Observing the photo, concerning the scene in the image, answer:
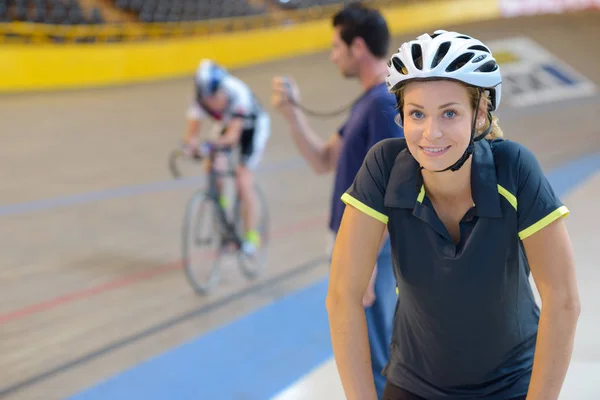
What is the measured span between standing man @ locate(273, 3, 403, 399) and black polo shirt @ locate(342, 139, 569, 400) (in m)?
0.75

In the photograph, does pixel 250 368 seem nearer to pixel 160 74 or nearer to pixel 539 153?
pixel 539 153

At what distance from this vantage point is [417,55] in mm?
1168

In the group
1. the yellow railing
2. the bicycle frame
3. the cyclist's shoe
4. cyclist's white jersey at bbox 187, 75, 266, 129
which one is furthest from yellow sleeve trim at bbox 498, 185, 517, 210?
the yellow railing

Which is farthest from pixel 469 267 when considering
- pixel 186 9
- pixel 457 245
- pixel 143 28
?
pixel 186 9

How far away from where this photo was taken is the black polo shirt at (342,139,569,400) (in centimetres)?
112

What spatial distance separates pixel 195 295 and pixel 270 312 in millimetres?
624

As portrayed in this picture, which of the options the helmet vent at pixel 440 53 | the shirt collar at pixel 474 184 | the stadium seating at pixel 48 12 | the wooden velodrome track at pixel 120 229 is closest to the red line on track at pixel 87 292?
the wooden velodrome track at pixel 120 229

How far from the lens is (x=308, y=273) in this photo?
459 centimetres

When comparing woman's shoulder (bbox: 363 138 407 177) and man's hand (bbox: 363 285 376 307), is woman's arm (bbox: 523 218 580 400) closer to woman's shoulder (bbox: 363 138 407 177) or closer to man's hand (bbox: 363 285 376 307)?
woman's shoulder (bbox: 363 138 407 177)

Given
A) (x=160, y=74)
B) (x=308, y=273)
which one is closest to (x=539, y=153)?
(x=308, y=273)

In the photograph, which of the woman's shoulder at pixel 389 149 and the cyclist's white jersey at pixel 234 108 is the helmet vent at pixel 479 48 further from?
the cyclist's white jersey at pixel 234 108

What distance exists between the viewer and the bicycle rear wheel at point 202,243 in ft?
13.8

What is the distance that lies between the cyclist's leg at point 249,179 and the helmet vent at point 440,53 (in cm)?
338

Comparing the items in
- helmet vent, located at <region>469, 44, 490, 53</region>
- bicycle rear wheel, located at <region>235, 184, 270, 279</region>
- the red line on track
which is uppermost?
helmet vent, located at <region>469, 44, 490, 53</region>
